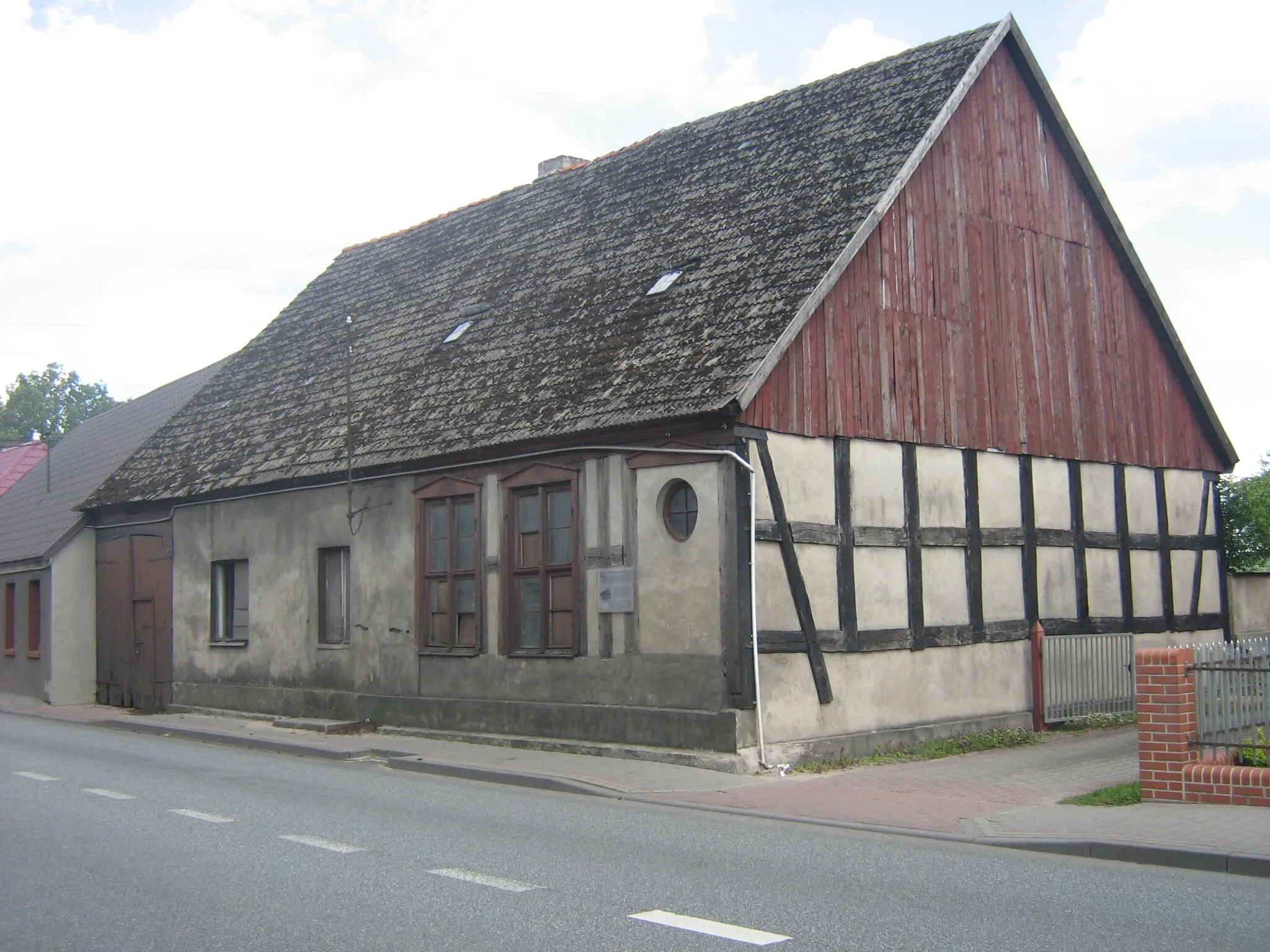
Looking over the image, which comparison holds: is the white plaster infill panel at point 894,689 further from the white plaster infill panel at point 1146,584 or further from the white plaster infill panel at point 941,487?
the white plaster infill panel at point 1146,584

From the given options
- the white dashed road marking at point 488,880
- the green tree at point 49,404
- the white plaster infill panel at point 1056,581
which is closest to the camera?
the white dashed road marking at point 488,880

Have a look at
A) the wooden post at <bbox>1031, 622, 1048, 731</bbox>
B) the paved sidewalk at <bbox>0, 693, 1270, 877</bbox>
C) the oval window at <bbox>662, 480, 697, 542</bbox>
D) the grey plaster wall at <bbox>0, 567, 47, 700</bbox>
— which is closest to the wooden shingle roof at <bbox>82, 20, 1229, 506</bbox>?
the oval window at <bbox>662, 480, 697, 542</bbox>

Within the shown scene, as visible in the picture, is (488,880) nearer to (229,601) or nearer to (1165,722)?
(1165,722)

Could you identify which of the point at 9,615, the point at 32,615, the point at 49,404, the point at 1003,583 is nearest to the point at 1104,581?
the point at 1003,583

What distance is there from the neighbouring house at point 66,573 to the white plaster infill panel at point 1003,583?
14.2 meters

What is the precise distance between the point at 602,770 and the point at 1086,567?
8284 mm

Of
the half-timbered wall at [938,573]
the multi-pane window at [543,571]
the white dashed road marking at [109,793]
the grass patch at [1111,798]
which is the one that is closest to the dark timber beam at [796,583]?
the half-timbered wall at [938,573]

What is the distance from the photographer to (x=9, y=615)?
2906 centimetres

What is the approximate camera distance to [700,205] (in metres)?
17.7

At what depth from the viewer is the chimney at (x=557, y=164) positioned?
2445cm

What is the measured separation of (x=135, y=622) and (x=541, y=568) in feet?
38.6

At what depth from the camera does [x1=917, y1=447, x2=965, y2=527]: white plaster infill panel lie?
16031mm

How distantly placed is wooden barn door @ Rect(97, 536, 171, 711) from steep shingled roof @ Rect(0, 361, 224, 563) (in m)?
1.45

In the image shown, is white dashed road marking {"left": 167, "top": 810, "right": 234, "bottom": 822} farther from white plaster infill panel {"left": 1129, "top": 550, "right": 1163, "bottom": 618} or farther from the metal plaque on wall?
white plaster infill panel {"left": 1129, "top": 550, "right": 1163, "bottom": 618}
